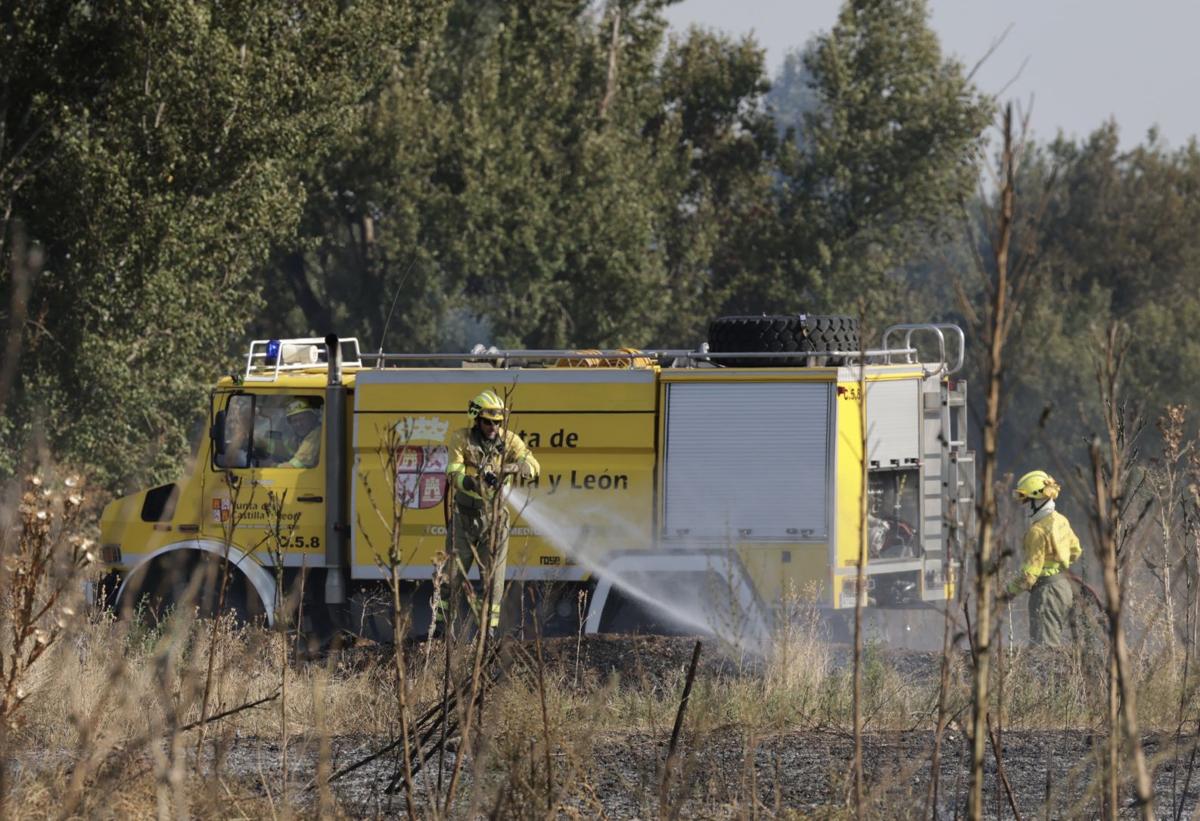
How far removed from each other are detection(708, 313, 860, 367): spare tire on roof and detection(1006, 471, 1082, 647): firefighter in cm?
177

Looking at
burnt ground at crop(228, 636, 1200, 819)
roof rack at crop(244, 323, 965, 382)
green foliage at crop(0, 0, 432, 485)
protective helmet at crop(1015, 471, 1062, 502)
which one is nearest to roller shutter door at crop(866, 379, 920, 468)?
roof rack at crop(244, 323, 965, 382)

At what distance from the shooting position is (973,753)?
347 cm

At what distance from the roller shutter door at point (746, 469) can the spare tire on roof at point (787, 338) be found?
0.48m

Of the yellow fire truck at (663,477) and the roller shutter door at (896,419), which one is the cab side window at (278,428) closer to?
the yellow fire truck at (663,477)

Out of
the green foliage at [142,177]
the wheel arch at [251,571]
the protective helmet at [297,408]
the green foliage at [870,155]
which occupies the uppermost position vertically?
A: the green foliage at [870,155]

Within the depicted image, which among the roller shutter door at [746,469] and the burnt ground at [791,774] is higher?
the roller shutter door at [746,469]

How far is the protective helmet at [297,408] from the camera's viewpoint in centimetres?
1313

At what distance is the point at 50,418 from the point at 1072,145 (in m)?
32.8

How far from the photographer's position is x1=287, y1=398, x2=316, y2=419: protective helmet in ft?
43.1

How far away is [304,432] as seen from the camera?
1313 cm

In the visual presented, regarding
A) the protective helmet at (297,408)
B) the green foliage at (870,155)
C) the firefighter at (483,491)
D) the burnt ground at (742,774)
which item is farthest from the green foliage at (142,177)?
the green foliage at (870,155)

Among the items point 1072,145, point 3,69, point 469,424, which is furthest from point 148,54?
point 1072,145

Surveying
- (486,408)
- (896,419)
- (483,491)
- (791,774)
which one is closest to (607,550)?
(896,419)

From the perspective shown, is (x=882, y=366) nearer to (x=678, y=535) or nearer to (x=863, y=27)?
(x=678, y=535)
